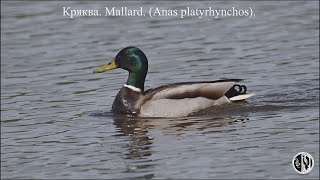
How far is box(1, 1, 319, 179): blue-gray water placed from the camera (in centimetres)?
1301

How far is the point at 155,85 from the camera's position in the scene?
60.7 feet

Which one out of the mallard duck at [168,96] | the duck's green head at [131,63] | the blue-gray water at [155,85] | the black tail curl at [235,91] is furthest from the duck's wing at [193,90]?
the duck's green head at [131,63]

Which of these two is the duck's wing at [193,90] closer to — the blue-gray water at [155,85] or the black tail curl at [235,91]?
the black tail curl at [235,91]

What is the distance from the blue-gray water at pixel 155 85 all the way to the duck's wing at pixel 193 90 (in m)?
0.28

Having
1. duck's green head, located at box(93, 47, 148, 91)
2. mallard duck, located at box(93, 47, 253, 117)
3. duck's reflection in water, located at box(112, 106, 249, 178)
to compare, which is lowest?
duck's reflection in water, located at box(112, 106, 249, 178)

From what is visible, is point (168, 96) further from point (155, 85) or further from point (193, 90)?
point (155, 85)

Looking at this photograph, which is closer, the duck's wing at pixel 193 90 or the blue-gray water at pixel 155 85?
Answer: the blue-gray water at pixel 155 85

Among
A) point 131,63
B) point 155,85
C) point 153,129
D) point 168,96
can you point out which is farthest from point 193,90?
point 155,85

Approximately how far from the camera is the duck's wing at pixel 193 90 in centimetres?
1630

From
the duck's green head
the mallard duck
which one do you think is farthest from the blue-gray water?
the duck's green head

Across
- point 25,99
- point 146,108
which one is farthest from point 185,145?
point 25,99

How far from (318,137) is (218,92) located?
3091 mm

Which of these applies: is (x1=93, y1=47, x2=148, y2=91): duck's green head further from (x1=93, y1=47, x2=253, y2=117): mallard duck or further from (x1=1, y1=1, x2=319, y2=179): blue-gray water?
(x1=1, y1=1, x2=319, y2=179): blue-gray water

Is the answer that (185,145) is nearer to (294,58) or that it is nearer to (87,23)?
(294,58)
